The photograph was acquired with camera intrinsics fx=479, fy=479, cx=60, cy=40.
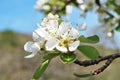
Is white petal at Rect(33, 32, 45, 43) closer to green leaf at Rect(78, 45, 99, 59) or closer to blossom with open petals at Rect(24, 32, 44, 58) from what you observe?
blossom with open petals at Rect(24, 32, 44, 58)

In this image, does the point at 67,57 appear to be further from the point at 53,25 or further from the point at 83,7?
the point at 83,7

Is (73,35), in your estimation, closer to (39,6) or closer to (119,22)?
(119,22)

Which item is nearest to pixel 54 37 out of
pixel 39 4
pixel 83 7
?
pixel 83 7

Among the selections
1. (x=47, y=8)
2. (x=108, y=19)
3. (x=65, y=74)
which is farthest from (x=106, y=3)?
(x=65, y=74)

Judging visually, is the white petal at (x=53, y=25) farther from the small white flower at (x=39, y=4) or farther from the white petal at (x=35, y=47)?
the small white flower at (x=39, y=4)

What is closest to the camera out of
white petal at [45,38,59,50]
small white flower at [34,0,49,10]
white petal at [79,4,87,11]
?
white petal at [45,38,59,50]

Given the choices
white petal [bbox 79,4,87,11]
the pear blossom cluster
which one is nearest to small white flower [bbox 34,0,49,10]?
white petal [bbox 79,4,87,11]

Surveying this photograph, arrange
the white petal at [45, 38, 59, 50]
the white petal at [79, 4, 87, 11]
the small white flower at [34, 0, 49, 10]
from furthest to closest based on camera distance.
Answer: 1. the small white flower at [34, 0, 49, 10]
2. the white petal at [79, 4, 87, 11]
3. the white petal at [45, 38, 59, 50]
